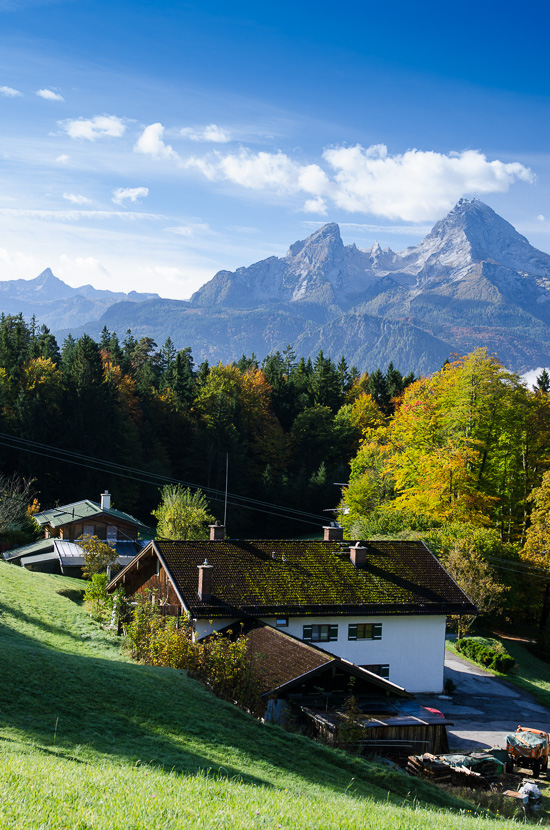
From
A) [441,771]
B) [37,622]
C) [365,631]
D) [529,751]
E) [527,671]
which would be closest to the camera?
[441,771]

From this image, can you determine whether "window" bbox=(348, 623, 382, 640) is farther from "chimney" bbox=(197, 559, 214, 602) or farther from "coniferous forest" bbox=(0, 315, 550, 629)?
"coniferous forest" bbox=(0, 315, 550, 629)

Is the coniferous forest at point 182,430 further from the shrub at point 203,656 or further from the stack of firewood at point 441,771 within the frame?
the stack of firewood at point 441,771

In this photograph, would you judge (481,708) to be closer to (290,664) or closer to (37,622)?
(290,664)

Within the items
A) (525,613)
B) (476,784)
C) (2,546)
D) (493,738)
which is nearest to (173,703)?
(476,784)

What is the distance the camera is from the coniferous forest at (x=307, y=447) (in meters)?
43.6

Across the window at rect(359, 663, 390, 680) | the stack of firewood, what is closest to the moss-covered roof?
the window at rect(359, 663, 390, 680)

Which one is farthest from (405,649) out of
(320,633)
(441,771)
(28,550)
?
(28,550)

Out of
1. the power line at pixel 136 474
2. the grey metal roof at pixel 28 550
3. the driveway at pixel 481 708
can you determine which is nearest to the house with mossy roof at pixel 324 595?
the driveway at pixel 481 708

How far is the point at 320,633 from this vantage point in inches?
1110

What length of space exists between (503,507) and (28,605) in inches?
1242

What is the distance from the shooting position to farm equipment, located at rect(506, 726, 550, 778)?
20844 mm

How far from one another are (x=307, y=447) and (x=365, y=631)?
189 feet

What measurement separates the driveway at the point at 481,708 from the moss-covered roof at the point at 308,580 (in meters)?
3.63

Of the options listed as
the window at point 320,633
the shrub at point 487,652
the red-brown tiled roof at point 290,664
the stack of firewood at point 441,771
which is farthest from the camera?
Result: the shrub at point 487,652
